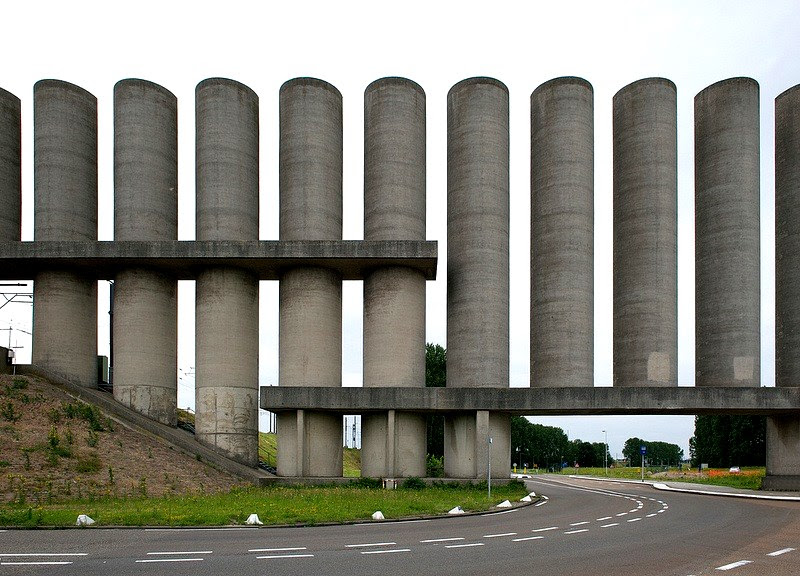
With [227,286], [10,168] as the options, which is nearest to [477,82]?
[227,286]

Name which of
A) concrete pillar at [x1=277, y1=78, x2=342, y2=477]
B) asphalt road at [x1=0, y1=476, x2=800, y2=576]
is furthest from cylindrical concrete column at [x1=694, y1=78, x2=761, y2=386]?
asphalt road at [x1=0, y1=476, x2=800, y2=576]

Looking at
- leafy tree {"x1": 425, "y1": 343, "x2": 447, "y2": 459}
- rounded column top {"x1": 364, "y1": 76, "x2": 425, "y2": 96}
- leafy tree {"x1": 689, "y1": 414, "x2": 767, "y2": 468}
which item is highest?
rounded column top {"x1": 364, "y1": 76, "x2": 425, "y2": 96}

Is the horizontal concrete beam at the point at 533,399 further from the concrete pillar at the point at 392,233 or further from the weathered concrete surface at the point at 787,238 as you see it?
the weathered concrete surface at the point at 787,238

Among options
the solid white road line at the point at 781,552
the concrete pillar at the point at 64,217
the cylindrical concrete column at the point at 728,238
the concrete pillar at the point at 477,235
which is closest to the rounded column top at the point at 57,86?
the concrete pillar at the point at 64,217

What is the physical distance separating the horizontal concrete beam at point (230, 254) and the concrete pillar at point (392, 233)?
1.84m

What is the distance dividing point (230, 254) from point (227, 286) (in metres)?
2.57

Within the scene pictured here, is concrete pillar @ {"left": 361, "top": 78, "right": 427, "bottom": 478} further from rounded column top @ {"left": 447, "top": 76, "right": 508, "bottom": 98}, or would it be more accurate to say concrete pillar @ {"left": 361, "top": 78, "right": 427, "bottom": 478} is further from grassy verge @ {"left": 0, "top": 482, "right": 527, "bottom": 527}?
grassy verge @ {"left": 0, "top": 482, "right": 527, "bottom": 527}

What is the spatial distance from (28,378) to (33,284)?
22.5 ft

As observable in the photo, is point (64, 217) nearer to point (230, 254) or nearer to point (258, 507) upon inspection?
point (230, 254)

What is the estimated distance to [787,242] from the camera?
1698 inches

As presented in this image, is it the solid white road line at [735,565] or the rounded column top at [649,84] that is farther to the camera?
the rounded column top at [649,84]

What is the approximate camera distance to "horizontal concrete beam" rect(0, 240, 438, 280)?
3984cm

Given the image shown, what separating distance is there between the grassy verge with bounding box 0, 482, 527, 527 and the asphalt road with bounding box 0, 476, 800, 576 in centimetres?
115

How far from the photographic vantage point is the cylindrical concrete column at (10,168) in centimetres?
4500
